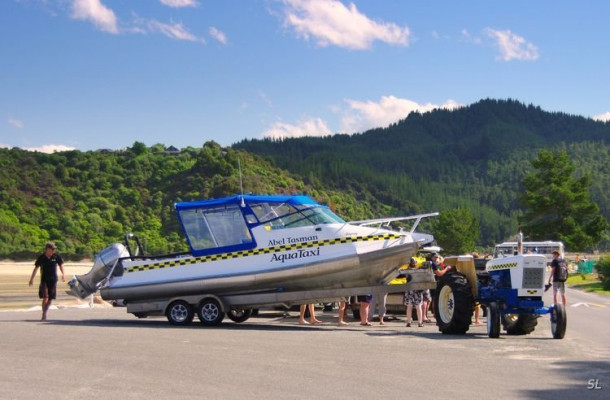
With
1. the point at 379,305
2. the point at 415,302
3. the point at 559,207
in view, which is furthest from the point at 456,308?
the point at 559,207

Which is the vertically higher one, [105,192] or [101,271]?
[105,192]

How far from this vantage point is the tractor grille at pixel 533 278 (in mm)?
16703

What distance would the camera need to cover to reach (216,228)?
19.5m

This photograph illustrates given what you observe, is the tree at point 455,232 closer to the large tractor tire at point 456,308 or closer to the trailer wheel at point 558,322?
the large tractor tire at point 456,308

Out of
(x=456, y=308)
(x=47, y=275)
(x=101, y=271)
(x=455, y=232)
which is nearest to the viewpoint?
(x=456, y=308)

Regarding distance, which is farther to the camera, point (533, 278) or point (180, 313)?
point (180, 313)

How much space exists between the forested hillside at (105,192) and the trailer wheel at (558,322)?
84.0m

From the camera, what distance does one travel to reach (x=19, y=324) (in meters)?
18.9

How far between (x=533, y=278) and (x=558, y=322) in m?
0.95

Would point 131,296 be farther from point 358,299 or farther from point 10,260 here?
point 10,260

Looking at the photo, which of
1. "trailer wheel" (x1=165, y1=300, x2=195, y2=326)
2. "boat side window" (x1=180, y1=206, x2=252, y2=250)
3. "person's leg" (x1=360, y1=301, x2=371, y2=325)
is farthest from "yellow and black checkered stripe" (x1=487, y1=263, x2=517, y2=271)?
"trailer wheel" (x1=165, y1=300, x2=195, y2=326)

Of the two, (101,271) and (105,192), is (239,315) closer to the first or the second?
(101,271)

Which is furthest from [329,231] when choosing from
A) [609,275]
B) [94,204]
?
[94,204]

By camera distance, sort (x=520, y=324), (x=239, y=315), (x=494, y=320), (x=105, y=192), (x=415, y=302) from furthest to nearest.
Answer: (x=105, y=192) → (x=239, y=315) → (x=415, y=302) → (x=520, y=324) → (x=494, y=320)
